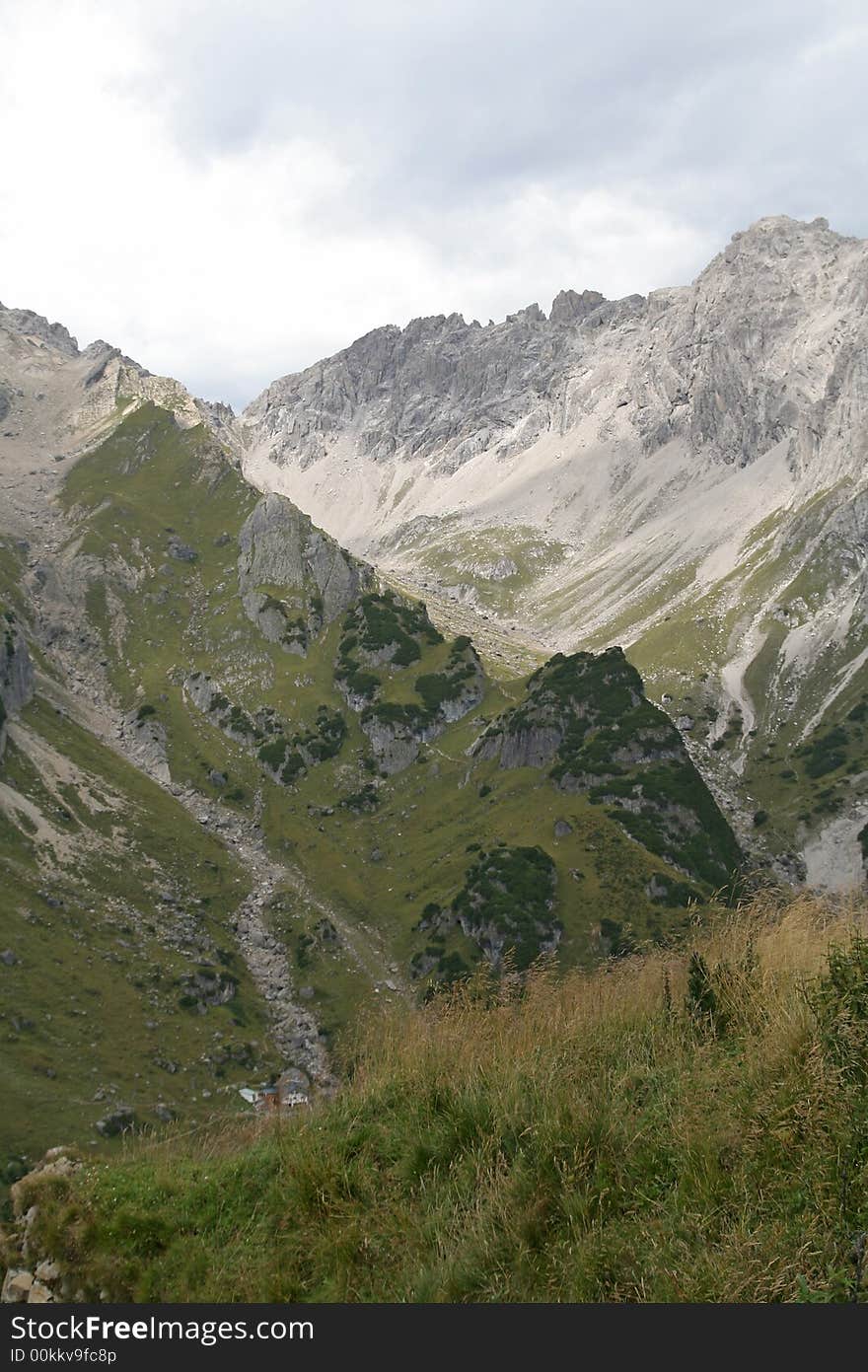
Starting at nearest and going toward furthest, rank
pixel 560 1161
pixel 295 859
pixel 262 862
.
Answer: pixel 560 1161, pixel 262 862, pixel 295 859

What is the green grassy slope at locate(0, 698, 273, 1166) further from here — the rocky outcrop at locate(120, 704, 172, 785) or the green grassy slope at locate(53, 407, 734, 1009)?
the green grassy slope at locate(53, 407, 734, 1009)

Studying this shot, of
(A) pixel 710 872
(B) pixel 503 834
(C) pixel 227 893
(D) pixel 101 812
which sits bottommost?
(A) pixel 710 872

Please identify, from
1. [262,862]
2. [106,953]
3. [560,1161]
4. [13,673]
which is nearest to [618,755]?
[262,862]

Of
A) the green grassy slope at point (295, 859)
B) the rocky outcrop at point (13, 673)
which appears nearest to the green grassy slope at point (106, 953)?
the green grassy slope at point (295, 859)

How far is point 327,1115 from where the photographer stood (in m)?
12.9

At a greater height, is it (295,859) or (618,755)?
(295,859)

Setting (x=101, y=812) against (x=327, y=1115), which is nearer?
(x=327, y=1115)

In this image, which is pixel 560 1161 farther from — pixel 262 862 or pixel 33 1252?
pixel 262 862

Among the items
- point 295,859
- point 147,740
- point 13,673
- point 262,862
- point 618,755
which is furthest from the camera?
point 147,740

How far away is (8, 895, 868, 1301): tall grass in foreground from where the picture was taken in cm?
789

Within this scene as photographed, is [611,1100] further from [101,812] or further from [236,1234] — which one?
[101,812]

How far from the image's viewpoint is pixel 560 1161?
927cm

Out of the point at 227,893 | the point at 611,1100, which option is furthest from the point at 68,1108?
the point at 611,1100

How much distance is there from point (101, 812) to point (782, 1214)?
5874 inches
